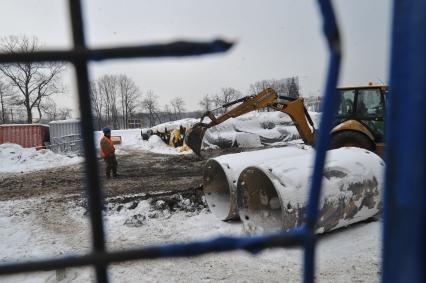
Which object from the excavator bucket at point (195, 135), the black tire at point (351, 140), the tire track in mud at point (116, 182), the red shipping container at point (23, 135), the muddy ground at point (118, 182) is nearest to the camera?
the black tire at point (351, 140)

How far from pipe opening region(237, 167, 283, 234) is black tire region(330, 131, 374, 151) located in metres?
3.07

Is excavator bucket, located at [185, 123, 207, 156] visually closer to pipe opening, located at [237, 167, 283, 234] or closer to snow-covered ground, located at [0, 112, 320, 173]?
pipe opening, located at [237, 167, 283, 234]

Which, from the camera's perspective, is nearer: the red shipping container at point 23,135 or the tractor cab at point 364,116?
the tractor cab at point 364,116

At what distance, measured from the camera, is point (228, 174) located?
5.40m

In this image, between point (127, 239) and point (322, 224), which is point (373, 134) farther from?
point (127, 239)

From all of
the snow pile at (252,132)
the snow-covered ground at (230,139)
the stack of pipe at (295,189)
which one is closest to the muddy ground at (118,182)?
the stack of pipe at (295,189)

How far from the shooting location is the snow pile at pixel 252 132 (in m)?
17.3

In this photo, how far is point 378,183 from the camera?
4.82 m

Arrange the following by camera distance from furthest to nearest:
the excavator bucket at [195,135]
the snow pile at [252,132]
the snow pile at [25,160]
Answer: the snow pile at [252,132] → the snow pile at [25,160] → the excavator bucket at [195,135]

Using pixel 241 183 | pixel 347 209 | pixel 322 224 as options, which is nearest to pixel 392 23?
pixel 322 224

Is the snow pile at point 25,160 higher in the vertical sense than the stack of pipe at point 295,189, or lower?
lower

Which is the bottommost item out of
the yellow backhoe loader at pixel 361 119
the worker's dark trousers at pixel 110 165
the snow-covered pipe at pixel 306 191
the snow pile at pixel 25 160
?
the snow pile at pixel 25 160

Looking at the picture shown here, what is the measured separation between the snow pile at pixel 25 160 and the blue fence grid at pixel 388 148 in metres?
15.5

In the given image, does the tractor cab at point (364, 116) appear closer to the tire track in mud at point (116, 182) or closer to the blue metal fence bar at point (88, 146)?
the tire track in mud at point (116, 182)
